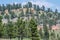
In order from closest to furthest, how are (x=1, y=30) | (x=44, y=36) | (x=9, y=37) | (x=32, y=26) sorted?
(x=32, y=26)
(x=1, y=30)
(x=9, y=37)
(x=44, y=36)

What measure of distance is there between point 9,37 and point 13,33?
498cm

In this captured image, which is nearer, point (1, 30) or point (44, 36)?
point (1, 30)

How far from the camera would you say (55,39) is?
94.4 m

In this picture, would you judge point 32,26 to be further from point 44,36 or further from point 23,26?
point 44,36

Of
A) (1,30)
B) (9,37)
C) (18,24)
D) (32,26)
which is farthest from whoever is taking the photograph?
(9,37)

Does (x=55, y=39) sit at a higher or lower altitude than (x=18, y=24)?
lower

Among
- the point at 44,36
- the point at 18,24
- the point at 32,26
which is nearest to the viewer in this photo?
the point at 32,26

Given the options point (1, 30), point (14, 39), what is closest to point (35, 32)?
point (1, 30)

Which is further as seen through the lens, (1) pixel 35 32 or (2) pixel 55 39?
(2) pixel 55 39

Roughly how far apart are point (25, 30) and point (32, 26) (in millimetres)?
19773

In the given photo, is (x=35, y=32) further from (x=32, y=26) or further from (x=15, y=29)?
(x=15, y=29)

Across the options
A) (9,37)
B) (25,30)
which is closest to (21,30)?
(25,30)

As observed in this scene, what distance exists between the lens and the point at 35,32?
7006 centimetres

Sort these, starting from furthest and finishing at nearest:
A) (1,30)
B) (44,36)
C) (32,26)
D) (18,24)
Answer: (44,36), (18,24), (1,30), (32,26)
